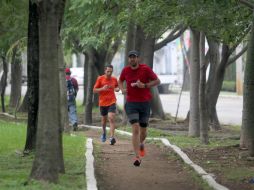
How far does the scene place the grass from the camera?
873 cm

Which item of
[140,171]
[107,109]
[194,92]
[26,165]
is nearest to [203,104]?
[107,109]

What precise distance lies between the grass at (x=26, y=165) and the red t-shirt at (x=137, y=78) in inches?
55.8

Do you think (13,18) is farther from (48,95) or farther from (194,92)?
(48,95)

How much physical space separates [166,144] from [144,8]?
11.5ft

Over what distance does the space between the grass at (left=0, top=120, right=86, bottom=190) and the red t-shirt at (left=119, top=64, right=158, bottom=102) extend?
142 centimetres

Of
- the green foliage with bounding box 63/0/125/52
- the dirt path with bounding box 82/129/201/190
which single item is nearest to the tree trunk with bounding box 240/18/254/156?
the dirt path with bounding box 82/129/201/190

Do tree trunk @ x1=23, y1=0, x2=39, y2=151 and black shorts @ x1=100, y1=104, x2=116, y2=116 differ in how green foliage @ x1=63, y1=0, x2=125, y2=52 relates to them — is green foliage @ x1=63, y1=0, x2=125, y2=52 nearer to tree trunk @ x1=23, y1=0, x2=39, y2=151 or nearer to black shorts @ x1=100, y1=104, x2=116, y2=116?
black shorts @ x1=100, y1=104, x2=116, y2=116

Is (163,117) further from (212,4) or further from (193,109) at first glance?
(212,4)

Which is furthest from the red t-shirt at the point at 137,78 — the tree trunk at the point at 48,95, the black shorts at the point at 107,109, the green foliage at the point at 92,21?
the black shorts at the point at 107,109

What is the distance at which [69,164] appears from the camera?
11.2 meters

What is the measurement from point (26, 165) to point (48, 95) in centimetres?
275

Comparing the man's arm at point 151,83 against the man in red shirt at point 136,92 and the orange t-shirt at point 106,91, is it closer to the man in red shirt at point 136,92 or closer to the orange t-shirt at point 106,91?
the man in red shirt at point 136,92

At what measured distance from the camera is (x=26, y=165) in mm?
11164

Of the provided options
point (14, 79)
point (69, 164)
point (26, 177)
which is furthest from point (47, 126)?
point (14, 79)
